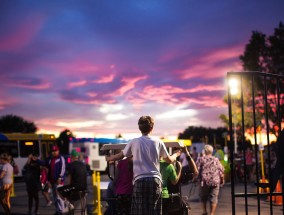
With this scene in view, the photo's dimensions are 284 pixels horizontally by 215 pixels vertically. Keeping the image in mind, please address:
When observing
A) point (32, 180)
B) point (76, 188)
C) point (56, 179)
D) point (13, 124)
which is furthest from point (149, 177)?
point (13, 124)

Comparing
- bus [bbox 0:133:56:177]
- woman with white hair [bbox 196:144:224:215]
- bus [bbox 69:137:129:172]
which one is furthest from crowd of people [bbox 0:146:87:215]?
bus [bbox 69:137:129:172]

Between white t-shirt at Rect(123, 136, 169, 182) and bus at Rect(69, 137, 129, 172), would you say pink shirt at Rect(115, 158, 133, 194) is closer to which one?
white t-shirt at Rect(123, 136, 169, 182)

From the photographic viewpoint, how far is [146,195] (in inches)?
250

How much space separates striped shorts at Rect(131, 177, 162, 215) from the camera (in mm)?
6355

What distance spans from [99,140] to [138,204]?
36.1 meters

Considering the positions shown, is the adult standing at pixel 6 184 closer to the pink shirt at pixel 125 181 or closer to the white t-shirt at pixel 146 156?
the pink shirt at pixel 125 181

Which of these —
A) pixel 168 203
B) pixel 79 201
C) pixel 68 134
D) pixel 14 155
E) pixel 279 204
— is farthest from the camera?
pixel 68 134

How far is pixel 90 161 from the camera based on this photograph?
41.4m

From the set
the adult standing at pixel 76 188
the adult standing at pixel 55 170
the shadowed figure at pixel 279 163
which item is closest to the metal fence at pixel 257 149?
the shadowed figure at pixel 279 163

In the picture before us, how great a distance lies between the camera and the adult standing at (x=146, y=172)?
20.9 ft

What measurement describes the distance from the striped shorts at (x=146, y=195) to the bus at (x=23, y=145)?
95.8 feet

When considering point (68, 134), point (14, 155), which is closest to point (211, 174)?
point (14, 155)

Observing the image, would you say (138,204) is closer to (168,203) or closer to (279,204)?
(168,203)

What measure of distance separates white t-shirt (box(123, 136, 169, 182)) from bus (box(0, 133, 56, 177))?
29.1 m
